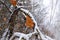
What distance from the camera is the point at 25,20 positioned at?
2.40 meters

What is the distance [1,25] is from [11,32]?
0.39 feet

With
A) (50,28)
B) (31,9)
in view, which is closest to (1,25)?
(31,9)

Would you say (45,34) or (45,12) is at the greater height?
(45,12)

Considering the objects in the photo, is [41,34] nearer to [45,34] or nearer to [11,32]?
[45,34]

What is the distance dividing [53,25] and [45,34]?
133mm

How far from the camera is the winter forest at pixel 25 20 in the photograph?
2379 millimetres

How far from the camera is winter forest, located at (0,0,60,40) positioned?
2.38 metres

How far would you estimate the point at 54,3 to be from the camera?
2.49 m

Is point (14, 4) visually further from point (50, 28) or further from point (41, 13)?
point (50, 28)

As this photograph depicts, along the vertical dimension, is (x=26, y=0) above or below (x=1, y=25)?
above

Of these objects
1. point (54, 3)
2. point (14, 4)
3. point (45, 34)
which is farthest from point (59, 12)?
point (14, 4)

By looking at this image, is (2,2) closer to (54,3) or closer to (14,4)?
(14,4)

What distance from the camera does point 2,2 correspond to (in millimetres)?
2391

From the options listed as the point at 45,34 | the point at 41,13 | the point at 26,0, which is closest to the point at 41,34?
the point at 45,34
